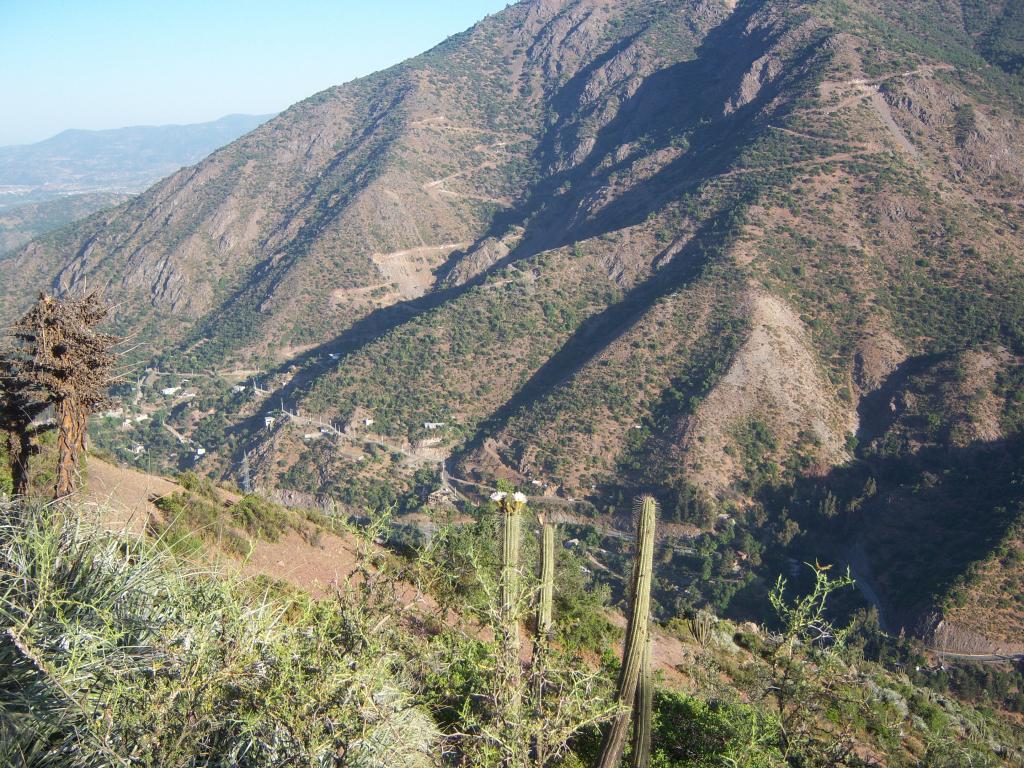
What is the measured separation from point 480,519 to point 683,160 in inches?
2361

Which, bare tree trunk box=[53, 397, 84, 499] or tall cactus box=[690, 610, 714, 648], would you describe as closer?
bare tree trunk box=[53, 397, 84, 499]

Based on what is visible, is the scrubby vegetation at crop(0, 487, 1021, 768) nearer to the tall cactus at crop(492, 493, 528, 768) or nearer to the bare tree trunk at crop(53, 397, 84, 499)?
the tall cactus at crop(492, 493, 528, 768)

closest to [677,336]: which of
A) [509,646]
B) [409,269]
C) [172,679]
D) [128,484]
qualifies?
[128,484]

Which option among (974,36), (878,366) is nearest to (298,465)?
(878,366)

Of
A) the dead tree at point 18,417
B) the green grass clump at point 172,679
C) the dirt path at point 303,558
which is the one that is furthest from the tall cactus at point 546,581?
the dead tree at point 18,417

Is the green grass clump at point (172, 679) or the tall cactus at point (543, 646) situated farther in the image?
the tall cactus at point (543, 646)

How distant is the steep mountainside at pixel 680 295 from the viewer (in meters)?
37.8

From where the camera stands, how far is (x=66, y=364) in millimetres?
11961

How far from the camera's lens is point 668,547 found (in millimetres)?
36750

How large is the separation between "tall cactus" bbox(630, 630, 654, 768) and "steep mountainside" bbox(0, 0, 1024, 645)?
2476cm

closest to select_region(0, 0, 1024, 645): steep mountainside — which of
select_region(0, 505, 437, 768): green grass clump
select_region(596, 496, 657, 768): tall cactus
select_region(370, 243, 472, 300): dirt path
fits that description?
select_region(370, 243, 472, 300): dirt path

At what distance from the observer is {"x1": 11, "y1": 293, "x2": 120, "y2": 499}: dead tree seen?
39.2ft

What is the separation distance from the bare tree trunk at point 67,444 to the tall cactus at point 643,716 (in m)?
9.73

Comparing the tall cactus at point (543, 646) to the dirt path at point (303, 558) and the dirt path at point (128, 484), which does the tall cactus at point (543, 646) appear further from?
the dirt path at point (128, 484)
